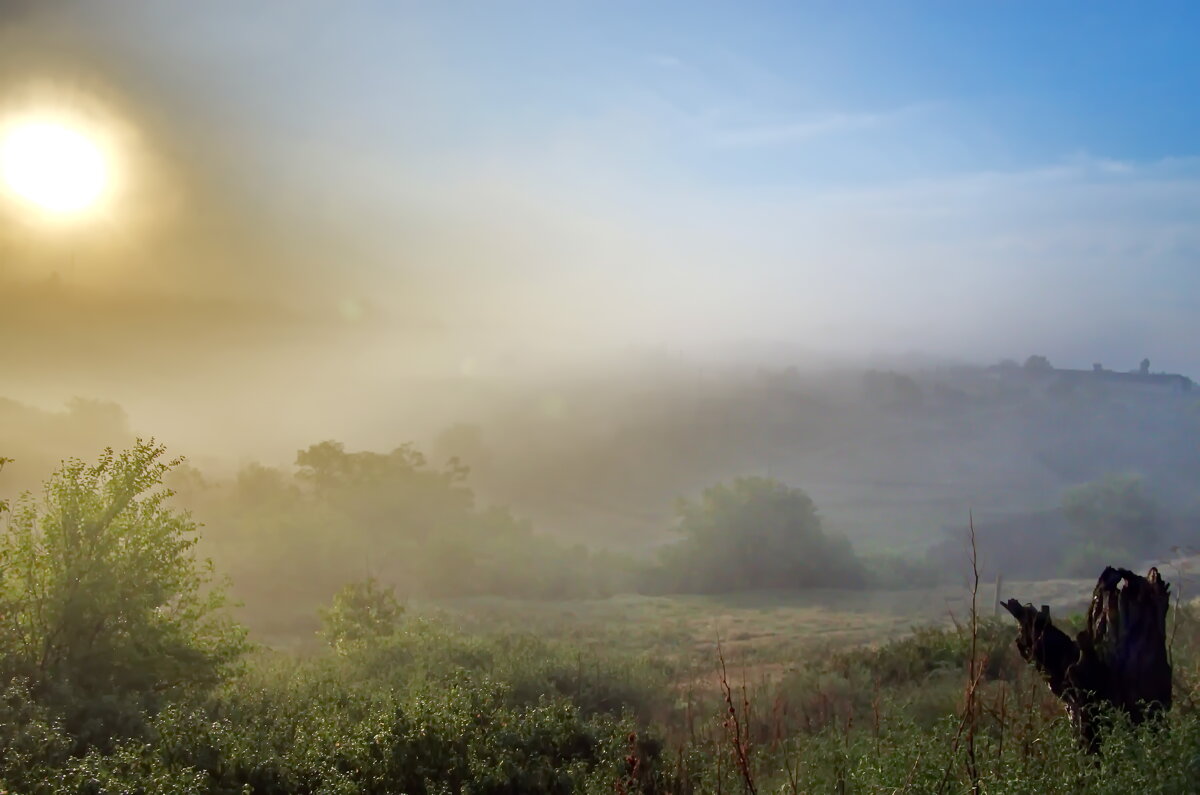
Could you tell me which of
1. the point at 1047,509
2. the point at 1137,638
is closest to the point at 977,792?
the point at 1137,638

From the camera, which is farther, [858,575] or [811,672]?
[858,575]

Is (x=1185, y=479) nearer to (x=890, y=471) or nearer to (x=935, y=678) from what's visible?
(x=890, y=471)

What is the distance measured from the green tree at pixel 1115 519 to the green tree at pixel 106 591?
76.1 metres

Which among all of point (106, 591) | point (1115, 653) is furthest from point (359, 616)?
point (1115, 653)

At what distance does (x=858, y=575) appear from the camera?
2495 inches

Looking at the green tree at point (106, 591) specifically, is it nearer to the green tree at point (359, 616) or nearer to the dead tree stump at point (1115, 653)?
the green tree at point (359, 616)

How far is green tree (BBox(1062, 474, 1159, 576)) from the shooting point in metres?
76.8

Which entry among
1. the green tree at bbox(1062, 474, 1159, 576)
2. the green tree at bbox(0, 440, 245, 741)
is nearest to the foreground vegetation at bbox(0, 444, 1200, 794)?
the green tree at bbox(0, 440, 245, 741)

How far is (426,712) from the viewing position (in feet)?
29.2

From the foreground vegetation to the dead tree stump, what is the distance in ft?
0.94

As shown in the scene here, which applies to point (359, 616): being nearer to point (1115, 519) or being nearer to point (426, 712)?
point (426, 712)

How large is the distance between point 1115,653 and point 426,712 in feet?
21.5

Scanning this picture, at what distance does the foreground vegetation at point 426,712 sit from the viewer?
6.18 meters

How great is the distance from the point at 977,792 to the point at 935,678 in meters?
10.7
